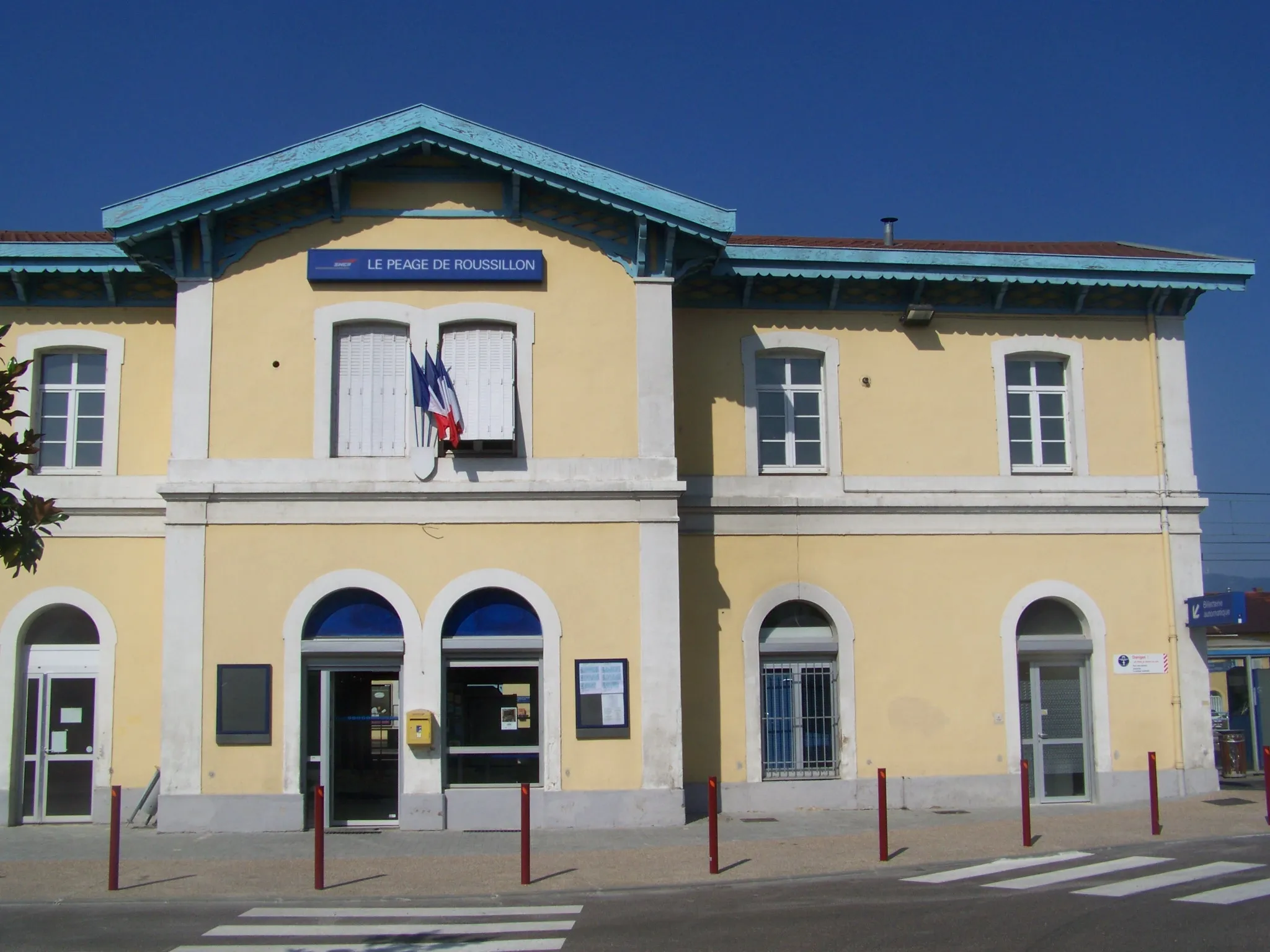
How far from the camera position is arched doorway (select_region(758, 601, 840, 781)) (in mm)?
16812

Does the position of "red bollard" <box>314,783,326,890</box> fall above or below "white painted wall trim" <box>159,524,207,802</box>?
below

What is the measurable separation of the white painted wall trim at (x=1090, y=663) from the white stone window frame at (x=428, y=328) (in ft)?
23.8

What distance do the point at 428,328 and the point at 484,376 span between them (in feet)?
3.12

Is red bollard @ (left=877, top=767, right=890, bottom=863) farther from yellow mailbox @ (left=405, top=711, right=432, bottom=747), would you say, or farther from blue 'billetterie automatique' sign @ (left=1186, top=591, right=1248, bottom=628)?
blue 'billetterie automatique' sign @ (left=1186, top=591, right=1248, bottom=628)

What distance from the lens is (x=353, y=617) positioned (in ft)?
50.8

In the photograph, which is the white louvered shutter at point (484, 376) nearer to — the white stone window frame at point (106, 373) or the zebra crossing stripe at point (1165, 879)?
the white stone window frame at point (106, 373)

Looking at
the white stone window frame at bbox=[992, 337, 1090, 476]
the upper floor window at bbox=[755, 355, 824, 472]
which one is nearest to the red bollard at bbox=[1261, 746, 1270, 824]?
the white stone window frame at bbox=[992, 337, 1090, 476]

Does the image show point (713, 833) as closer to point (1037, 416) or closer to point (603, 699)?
point (603, 699)

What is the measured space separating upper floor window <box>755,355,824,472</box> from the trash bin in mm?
7929

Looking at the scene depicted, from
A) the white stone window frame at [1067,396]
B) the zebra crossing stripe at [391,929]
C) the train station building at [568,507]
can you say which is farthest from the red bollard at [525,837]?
the white stone window frame at [1067,396]

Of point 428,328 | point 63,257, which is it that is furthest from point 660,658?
point 63,257

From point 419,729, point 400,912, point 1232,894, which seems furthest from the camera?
point 419,729

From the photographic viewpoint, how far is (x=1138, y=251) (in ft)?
62.6

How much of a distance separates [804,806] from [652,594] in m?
3.74
